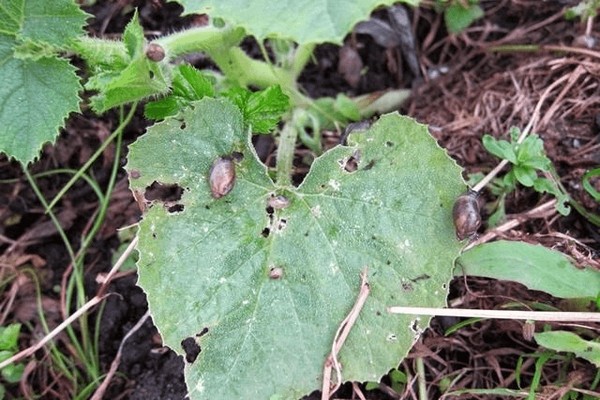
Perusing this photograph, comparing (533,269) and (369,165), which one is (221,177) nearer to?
(369,165)

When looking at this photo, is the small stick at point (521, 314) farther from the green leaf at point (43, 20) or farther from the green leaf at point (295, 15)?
the green leaf at point (43, 20)

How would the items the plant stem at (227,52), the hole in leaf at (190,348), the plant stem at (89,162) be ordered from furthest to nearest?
the plant stem at (89,162) < the plant stem at (227,52) < the hole in leaf at (190,348)

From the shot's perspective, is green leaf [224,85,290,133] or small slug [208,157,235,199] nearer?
small slug [208,157,235,199]

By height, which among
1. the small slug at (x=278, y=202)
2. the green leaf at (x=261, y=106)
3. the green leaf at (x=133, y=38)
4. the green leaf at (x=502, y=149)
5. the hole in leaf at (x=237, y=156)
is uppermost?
the green leaf at (x=133, y=38)

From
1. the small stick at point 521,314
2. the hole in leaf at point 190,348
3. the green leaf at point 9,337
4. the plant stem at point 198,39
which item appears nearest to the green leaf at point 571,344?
the small stick at point 521,314

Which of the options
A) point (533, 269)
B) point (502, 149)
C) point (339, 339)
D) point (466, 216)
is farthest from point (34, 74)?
point (533, 269)

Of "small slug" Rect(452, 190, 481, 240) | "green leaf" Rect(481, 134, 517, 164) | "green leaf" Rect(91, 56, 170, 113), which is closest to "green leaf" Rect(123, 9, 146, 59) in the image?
"green leaf" Rect(91, 56, 170, 113)

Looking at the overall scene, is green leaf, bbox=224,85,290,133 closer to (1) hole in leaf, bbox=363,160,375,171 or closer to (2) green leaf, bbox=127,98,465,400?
(2) green leaf, bbox=127,98,465,400

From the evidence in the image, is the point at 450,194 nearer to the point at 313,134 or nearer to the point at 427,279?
the point at 427,279
